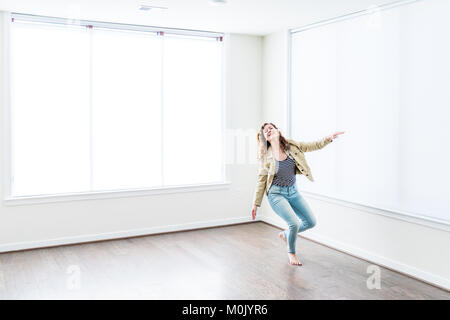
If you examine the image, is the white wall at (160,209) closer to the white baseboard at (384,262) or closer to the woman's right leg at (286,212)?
the white baseboard at (384,262)

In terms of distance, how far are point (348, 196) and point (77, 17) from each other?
3.27 metres

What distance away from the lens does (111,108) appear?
4.71m

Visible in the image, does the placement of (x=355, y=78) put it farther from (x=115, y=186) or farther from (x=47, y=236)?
(x=47, y=236)

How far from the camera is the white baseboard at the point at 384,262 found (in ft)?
11.2

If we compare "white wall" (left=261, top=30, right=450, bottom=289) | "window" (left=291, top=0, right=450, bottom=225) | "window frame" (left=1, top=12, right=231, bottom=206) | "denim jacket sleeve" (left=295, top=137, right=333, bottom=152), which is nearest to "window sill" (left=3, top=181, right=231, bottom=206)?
"window frame" (left=1, top=12, right=231, bottom=206)

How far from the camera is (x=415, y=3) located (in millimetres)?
3498

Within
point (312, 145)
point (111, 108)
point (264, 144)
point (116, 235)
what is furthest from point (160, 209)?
point (312, 145)

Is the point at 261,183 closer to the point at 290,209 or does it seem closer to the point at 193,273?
the point at 290,209

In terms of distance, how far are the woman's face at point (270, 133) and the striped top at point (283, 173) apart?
21cm

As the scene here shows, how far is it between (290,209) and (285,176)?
297mm

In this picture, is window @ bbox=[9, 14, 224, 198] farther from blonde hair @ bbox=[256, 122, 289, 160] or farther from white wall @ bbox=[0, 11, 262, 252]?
blonde hair @ bbox=[256, 122, 289, 160]

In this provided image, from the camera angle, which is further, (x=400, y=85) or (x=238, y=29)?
(x=238, y=29)
